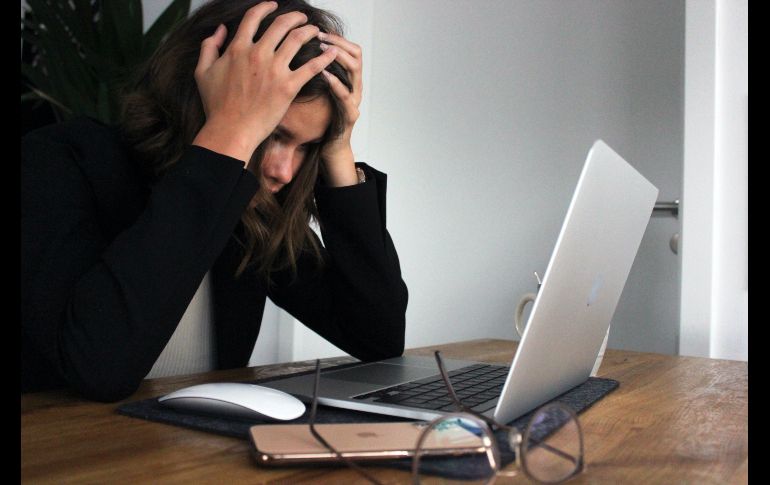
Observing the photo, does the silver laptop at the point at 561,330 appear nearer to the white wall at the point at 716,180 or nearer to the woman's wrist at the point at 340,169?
the woman's wrist at the point at 340,169

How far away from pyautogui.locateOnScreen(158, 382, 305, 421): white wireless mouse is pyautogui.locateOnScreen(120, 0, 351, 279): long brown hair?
1.30 feet

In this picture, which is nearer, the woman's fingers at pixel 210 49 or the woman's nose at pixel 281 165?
the woman's fingers at pixel 210 49

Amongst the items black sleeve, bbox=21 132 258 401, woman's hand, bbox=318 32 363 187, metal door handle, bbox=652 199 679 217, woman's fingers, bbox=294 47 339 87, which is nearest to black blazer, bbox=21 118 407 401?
black sleeve, bbox=21 132 258 401

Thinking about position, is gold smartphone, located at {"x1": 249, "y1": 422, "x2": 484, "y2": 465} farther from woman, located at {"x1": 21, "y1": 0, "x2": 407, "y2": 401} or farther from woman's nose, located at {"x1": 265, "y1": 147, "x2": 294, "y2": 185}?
woman's nose, located at {"x1": 265, "y1": 147, "x2": 294, "y2": 185}

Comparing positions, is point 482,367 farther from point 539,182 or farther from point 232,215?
point 539,182

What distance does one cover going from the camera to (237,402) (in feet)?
2.15

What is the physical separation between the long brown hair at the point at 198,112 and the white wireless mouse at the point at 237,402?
1.30ft

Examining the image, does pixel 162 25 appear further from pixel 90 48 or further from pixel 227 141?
pixel 227 141

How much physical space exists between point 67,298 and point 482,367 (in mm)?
571

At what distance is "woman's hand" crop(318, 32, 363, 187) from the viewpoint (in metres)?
1.04

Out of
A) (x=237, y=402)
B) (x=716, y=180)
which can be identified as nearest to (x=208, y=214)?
(x=237, y=402)

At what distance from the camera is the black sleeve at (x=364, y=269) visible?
117 centimetres

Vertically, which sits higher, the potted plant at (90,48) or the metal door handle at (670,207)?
the potted plant at (90,48)

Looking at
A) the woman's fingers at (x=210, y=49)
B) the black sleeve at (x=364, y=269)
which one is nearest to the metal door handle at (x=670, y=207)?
the black sleeve at (x=364, y=269)
